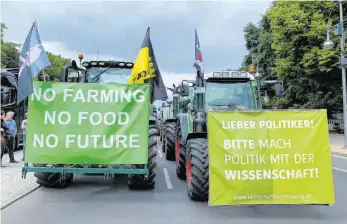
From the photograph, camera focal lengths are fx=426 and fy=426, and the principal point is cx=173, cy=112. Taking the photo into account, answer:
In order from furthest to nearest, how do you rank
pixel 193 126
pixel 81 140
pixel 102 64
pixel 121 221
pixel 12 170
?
1. pixel 12 170
2. pixel 102 64
3. pixel 193 126
4. pixel 81 140
5. pixel 121 221

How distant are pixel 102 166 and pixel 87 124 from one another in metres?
0.92

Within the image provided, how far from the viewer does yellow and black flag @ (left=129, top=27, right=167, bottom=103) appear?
904 cm

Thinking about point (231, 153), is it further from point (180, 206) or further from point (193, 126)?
point (193, 126)

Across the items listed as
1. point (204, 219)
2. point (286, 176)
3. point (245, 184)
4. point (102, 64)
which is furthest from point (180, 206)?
point (102, 64)

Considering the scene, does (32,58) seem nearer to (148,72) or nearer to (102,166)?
(148,72)

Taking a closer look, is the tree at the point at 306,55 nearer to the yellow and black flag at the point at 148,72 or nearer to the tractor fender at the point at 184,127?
the tractor fender at the point at 184,127

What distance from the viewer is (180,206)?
314 inches

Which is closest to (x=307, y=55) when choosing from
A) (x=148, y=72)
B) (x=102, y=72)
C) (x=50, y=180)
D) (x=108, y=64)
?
(x=108, y=64)

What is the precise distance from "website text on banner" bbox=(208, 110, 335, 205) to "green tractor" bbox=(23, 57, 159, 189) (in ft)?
6.78

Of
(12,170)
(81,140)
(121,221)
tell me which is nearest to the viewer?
(121,221)

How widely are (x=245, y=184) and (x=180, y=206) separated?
149cm

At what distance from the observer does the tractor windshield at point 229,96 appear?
9.64m

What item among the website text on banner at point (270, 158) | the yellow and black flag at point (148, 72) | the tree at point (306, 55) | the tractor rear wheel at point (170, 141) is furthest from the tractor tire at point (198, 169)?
the tree at point (306, 55)

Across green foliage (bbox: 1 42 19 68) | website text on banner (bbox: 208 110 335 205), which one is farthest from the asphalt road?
green foliage (bbox: 1 42 19 68)
